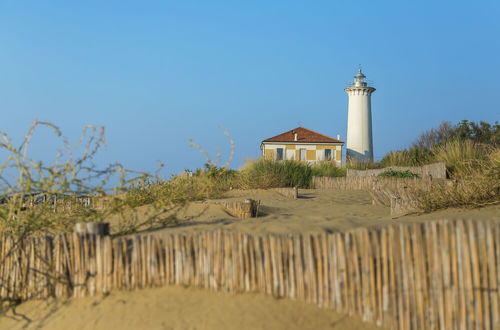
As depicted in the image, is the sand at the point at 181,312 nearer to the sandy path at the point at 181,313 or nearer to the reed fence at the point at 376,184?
the sandy path at the point at 181,313

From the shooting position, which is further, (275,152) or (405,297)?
(275,152)

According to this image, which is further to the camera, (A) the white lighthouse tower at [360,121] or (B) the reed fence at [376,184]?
(A) the white lighthouse tower at [360,121]

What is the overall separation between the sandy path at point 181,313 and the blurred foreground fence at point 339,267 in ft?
0.27

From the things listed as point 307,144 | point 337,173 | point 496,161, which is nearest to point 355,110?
point 307,144

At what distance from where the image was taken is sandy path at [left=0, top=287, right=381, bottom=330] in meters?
3.96

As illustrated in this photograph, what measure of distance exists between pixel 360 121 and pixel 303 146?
4.35 metres

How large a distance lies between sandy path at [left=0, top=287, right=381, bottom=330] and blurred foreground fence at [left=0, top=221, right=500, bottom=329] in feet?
0.27

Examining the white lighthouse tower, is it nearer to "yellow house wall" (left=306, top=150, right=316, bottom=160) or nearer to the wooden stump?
"yellow house wall" (left=306, top=150, right=316, bottom=160)

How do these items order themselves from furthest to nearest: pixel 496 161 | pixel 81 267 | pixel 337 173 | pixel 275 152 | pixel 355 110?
1. pixel 355 110
2. pixel 275 152
3. pixel 337 173
4. pixel 496 161
5. pixel 81 267

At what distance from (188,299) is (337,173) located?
14457 mm

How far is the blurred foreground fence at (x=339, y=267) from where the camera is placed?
3.84 meters

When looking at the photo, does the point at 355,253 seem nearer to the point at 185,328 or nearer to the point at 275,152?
the point at 185,328

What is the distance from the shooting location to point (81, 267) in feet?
15.2

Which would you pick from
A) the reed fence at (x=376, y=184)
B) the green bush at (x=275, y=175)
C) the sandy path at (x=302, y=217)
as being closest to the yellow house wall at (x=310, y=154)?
the green bush at (x=275, y=175)
